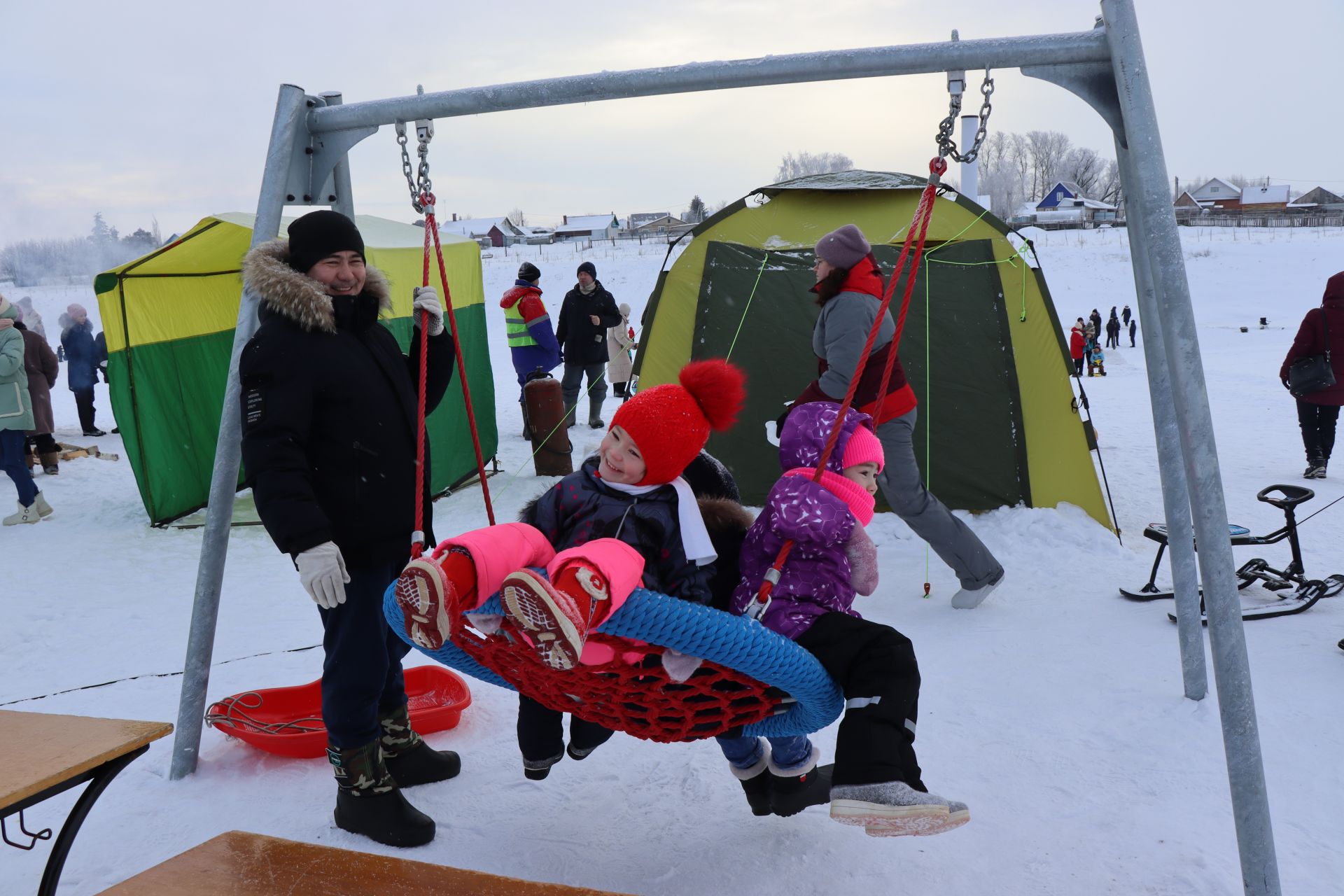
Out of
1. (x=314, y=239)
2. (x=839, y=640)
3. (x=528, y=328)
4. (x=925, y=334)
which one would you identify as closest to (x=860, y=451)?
(x=839, y=640)

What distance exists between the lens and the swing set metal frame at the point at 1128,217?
2180 millimetres

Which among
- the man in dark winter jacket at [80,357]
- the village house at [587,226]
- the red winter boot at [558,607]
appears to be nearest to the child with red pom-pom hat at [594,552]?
the red winter boot at [558,607]

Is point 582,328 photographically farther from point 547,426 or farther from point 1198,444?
point 1198,444

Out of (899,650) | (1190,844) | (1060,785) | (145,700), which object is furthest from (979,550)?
(145,700)

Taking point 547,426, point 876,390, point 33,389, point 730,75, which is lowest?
point 547,426

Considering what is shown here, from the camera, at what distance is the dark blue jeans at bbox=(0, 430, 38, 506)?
6320 mm

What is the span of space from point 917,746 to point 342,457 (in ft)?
6.74

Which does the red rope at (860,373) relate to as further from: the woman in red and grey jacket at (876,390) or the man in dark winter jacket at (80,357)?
the man in dark winter jacket at (80,357)

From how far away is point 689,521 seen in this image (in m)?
2.14

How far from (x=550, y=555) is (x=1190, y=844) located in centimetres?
185

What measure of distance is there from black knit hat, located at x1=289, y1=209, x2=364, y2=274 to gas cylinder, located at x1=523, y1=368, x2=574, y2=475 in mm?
5128

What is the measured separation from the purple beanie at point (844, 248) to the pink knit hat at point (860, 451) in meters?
1.83

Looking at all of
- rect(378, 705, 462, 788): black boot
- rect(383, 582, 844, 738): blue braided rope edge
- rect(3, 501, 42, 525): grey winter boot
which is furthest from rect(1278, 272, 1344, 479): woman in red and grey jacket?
rect(3, 501, 42, 525): grey winter boot

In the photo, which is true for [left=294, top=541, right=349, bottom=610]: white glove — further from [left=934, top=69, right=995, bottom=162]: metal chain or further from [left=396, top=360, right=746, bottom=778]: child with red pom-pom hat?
[left=934, top=69, right=995, bottom=162]: metal chain
